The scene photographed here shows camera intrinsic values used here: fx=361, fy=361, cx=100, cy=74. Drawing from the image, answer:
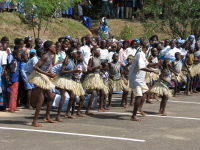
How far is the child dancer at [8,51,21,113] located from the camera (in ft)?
31.9

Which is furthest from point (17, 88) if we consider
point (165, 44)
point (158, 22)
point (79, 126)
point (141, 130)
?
point (158, 22)

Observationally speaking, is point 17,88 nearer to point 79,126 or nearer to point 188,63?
point 79,126

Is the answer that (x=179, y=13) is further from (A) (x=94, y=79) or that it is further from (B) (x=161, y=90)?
(A) (x=94, y=79)

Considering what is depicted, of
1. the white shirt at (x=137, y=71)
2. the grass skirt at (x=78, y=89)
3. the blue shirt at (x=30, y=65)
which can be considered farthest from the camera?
the blue shirt at (x=30, y=65)

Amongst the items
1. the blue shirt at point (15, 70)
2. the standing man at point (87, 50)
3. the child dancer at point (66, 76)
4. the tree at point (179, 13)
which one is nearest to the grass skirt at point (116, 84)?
the standing man at point (87, 50)

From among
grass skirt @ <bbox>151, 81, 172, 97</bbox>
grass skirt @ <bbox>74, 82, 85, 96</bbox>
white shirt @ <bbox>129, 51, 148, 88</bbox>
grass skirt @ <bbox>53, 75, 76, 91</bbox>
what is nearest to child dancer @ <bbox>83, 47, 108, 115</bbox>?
grass skirt @ <bbox>74, 82, 85, 96</bbox>

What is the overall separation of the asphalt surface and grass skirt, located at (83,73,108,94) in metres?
0.74

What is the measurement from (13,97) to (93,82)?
7.44 ft

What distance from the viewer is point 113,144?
6562mm

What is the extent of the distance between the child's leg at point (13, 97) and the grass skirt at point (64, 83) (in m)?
1.92

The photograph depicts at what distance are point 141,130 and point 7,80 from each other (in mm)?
4107

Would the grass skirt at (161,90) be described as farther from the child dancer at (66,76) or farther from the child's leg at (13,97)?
the child's leg at (13,97)

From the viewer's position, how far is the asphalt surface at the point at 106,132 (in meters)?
6.50

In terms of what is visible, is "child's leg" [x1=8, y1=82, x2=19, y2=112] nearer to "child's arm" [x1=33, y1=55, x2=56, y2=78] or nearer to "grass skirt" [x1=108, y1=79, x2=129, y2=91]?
"child's arm" [x1=33, y1=55, x2=56, y2=78]
